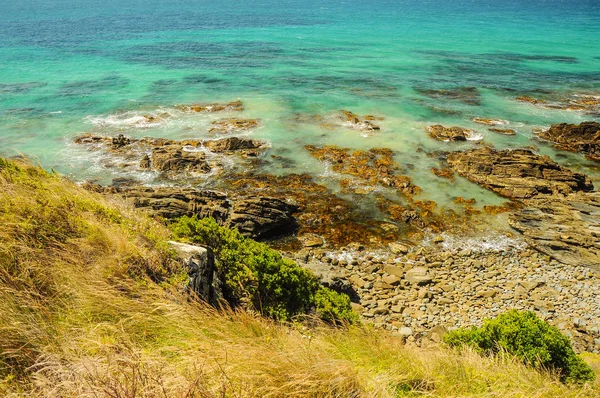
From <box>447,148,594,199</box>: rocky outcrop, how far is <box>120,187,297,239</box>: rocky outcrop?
1435 cm

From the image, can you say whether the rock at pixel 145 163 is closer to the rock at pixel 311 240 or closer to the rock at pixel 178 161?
the rock at pixel 178 161

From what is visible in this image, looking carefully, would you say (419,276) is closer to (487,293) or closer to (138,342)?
(487,293)

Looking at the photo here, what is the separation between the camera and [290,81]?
5222 cm

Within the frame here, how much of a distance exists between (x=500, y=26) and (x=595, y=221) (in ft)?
352

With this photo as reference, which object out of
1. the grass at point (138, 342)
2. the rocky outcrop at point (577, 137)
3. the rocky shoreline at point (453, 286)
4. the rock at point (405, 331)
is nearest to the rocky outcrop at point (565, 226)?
the rocky shoreline at point (453, 286)

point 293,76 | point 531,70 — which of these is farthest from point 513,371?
point 531,70

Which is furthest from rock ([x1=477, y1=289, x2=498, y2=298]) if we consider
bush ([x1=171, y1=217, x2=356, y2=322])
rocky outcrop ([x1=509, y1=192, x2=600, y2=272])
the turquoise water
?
the turquoise water

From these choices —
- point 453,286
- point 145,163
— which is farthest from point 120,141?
point 453,286

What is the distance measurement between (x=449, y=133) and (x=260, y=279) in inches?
1102

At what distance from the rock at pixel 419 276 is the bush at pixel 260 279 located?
5592mm

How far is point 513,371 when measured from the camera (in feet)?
22.7

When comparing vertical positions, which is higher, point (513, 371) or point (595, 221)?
point (513, 371)

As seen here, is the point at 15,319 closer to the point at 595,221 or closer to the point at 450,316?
the point at 450,316

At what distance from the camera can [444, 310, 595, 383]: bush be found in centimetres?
996
